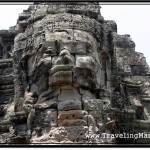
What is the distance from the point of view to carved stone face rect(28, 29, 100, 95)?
1270cm

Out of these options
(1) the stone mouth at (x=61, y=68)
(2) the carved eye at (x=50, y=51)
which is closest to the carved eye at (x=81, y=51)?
(2) the carved eye at (x=50, y=51)

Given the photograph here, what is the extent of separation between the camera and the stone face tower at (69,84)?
12336 millimetres

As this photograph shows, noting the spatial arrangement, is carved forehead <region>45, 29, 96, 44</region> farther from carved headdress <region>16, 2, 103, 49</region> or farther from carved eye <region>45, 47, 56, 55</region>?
carved eye <region>45, 47, 56, 55</region>

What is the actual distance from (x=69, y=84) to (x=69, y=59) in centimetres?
50

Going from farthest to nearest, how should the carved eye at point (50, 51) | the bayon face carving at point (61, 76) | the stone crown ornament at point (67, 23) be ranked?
the stone crown ornament at point (67, 23)
the carved eye at point (50, 51)
the bayon face carving at point (61, 76)

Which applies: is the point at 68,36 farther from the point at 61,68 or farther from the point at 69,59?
the point at 61,68

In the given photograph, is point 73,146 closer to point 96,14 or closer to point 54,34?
point 54,34

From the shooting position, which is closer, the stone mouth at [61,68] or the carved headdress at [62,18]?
the stone mouth at [61,68]

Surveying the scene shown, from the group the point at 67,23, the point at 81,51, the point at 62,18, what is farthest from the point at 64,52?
the point at 62,18

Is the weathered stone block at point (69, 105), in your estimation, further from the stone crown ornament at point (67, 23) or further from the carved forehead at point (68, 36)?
the stone crown ornament at point (67, 23)

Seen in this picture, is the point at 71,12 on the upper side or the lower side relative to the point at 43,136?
upper

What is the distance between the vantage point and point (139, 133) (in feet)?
44.4

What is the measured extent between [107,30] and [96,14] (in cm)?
44

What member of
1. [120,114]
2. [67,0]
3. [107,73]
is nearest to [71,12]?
[67,0]
